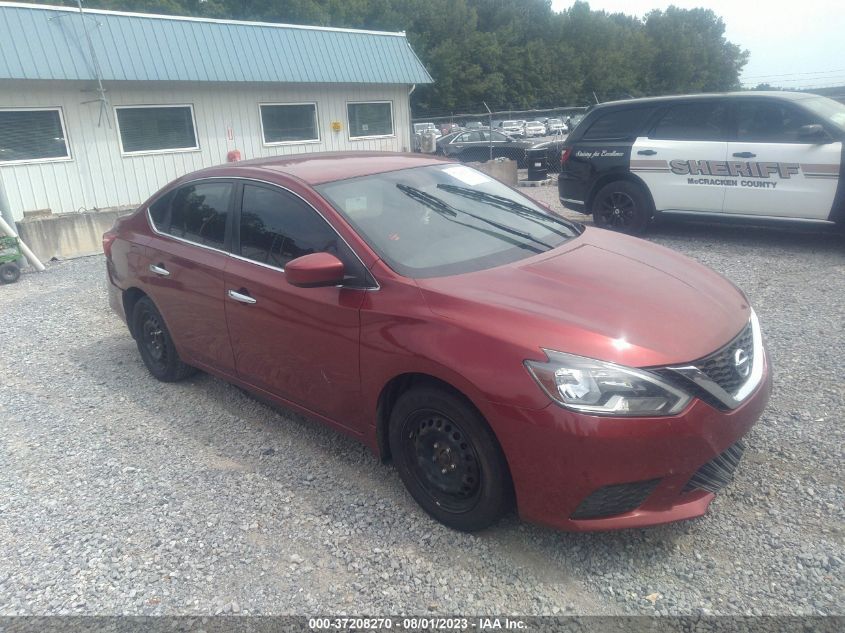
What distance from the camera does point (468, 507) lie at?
2934 millimetres

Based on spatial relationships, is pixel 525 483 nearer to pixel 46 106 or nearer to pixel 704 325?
pixel 704 325

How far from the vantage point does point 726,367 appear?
2.74m

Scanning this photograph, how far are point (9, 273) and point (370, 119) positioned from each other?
370 inches

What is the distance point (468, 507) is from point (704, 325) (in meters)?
1.33

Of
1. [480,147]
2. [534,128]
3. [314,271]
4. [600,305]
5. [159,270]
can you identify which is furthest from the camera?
[534,128]

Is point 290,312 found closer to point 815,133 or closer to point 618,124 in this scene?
point 815,133

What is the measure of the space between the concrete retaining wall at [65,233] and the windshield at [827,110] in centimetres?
1053

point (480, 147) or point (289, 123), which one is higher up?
point (289, 123)

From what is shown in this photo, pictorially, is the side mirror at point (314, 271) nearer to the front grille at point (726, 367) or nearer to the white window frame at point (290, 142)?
the front grille at point (726, 367)

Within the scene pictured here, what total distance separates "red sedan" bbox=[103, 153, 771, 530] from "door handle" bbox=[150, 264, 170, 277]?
0.02m

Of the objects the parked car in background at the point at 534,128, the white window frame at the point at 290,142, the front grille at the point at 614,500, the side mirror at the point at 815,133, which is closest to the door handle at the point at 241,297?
the front grille at the point at 614,500

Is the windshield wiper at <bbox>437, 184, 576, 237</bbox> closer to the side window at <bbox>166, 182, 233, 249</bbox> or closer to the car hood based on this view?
the car hood

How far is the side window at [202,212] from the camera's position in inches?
162

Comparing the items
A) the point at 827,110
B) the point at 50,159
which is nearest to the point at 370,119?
the point at 50,159
